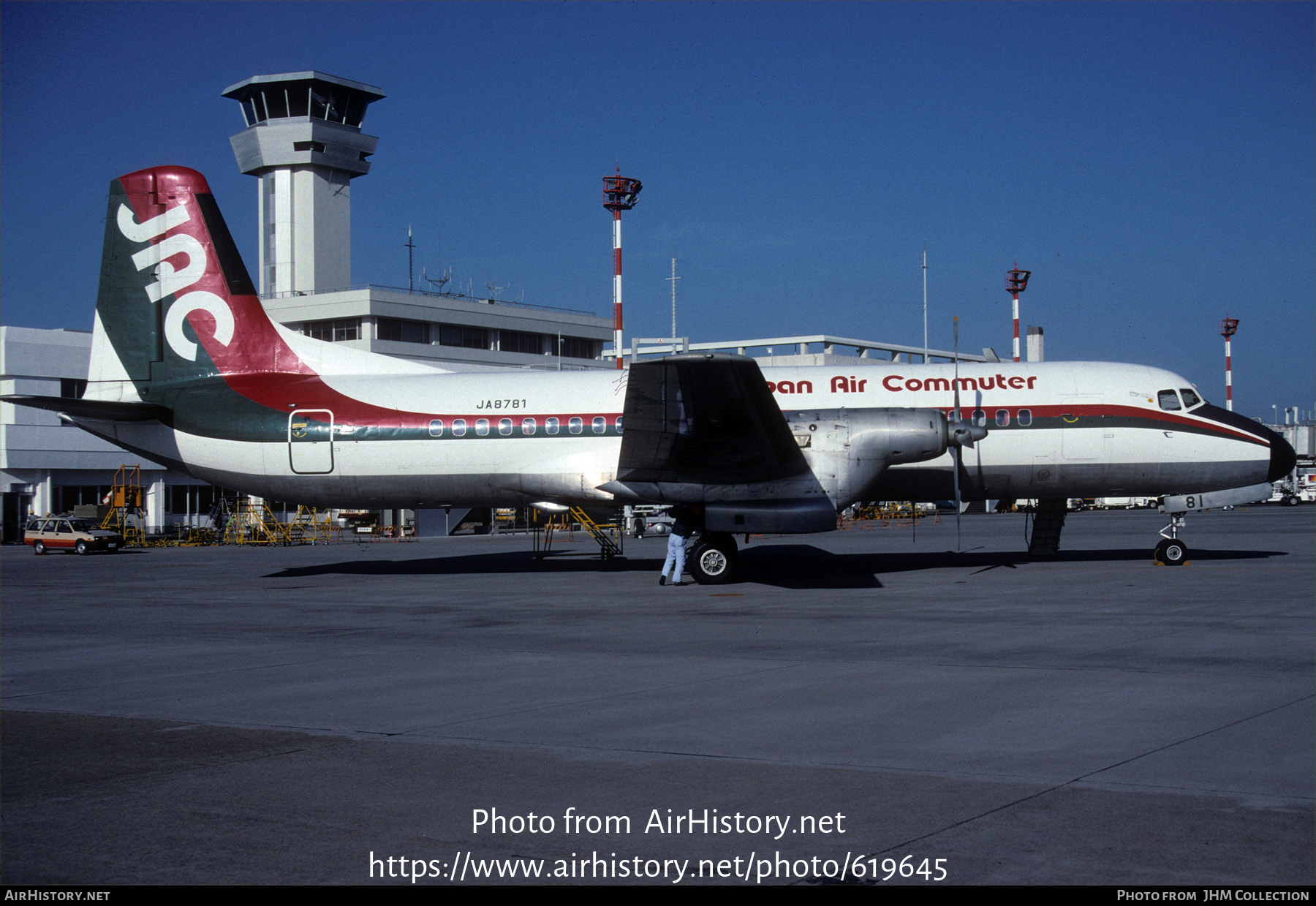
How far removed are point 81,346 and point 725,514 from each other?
55.1m

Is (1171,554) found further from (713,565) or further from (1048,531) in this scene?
(713,565)

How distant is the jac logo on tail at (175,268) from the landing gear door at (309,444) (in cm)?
289

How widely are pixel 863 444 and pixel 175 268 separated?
607 inches

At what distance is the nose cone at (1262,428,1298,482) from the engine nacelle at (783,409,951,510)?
23.6 ft

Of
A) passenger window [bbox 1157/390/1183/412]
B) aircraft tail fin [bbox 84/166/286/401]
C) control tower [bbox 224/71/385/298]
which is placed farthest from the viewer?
control tower [bbox 224/71/385/298]

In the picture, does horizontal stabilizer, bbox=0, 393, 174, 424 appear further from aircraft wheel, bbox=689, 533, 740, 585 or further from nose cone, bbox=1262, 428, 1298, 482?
nose cone, bbox=1262, 428, 1298, 482

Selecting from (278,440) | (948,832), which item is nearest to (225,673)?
(948,832)

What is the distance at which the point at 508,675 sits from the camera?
1041 centimetres

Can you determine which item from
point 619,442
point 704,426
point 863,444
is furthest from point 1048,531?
point 619,442

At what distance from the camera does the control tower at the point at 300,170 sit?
7744 centimetres

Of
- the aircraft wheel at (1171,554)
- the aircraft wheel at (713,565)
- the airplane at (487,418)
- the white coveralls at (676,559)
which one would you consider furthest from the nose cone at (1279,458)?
the white coveralls at (676,559)

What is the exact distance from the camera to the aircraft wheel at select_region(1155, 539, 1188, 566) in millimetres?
→ 21422

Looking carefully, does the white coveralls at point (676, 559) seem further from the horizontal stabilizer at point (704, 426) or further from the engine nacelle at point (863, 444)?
the engine nacelle at point (863, 444)

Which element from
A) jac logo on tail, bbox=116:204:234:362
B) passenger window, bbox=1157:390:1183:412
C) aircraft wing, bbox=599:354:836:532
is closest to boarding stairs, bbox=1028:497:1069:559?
passenger window, bbox=1157:390:1183:412
